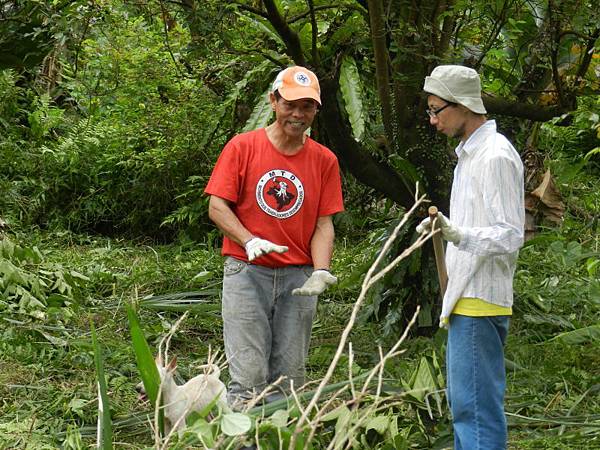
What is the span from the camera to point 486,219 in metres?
3.33

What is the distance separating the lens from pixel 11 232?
9.01 m

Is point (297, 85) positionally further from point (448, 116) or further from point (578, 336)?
point (578, 336)

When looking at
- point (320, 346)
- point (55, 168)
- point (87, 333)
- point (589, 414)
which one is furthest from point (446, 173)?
Result: point (55, 168)

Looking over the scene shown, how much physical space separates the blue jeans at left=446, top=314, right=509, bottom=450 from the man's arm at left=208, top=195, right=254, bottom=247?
3.21 feet

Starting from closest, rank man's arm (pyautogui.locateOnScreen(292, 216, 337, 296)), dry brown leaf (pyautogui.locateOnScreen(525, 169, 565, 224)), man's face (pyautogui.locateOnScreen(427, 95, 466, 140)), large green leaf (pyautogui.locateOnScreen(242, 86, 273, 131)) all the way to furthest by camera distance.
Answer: man's face (pyautogui.locateOnScreen(427, 95, 466, 140))
man's arm (pyautogui.locateOnScreen(292, 216, 337, 296))
large green leaf (pyautogui.locateOnScreen(242, 86, 273, 131))
dry brown leaf (pyautogui.locateOnScreen(525, 169, 565, 224))

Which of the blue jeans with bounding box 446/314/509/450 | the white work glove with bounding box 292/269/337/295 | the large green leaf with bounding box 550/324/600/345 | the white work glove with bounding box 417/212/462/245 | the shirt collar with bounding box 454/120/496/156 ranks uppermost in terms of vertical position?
the shirt collar with bounding box 454/120/496/156

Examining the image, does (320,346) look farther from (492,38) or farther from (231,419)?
(231,419)

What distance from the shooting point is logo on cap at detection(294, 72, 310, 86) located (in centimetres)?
404

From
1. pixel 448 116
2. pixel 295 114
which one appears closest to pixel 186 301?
pixel 295 114

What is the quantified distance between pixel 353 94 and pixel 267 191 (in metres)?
2.41

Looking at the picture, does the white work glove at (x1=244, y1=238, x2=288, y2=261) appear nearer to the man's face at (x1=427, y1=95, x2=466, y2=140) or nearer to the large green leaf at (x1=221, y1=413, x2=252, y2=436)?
the man's face at (x1=427, y1=95, x2=466, y2=140)

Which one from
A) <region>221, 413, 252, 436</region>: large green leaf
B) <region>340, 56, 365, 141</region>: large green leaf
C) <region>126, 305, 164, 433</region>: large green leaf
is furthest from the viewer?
<region>340, 56, 365, 141</region>: large green leaf

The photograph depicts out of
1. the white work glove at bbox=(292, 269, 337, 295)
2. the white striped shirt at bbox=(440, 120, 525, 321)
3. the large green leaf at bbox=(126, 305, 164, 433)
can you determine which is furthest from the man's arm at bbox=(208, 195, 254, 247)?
the large green leaf at bbox=(126, 305, 164, 433)

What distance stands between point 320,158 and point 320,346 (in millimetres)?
2166
